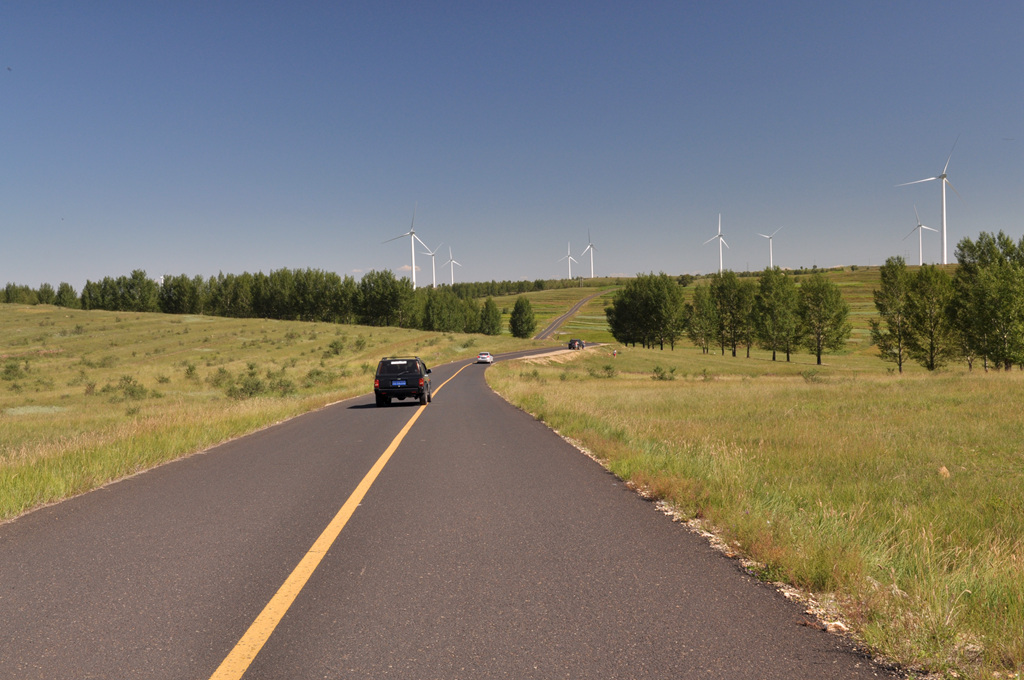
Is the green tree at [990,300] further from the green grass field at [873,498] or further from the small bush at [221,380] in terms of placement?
the small bush at [221,380]

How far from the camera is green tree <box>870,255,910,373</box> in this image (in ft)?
201

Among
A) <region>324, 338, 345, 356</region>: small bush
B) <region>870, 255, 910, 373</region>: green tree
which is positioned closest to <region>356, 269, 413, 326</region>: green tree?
<region>324, 338, 345, 356</region>: small bush

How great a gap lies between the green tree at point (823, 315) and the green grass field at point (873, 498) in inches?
2319

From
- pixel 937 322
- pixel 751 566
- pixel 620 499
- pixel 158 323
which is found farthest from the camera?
pixel 158 323

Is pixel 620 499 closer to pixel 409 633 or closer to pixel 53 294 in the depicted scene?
pixel 409 633

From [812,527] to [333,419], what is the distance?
1491cm

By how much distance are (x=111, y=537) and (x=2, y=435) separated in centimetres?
1628

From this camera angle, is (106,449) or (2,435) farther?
(2,435)

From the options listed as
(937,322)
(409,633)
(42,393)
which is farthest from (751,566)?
(937,322)

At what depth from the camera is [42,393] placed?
1479 inches

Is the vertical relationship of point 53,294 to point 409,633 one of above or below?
above

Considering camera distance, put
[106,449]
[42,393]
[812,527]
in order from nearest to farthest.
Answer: [812,527] → [106,449] → [42,393]

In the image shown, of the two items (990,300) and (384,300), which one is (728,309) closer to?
(990,300)

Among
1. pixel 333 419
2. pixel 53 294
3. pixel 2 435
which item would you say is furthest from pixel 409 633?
pixel 53 294
